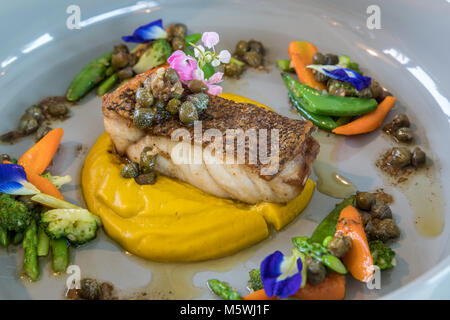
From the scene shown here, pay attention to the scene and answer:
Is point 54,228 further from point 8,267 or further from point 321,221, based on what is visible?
point 321,221

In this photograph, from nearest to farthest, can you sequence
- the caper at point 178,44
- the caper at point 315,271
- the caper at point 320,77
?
the caper at point 315,271
the caper at point 320,77
the caper at point 178,44

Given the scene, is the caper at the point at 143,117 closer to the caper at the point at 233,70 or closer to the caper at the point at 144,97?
the caper at the point at 144,97

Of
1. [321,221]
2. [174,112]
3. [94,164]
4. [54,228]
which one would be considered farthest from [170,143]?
[321,221]

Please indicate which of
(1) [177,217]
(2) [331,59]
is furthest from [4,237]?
(2) [331,59]

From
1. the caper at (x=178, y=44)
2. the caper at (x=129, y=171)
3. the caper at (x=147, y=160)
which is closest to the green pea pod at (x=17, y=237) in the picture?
the caper at (x=129, y=171)

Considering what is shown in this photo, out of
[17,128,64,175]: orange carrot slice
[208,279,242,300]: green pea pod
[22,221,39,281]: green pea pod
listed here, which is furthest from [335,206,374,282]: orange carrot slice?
[17,128,64,175]: orange carrot slice

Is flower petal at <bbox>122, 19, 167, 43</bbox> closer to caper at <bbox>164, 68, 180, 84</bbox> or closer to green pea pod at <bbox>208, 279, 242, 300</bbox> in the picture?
caper at <bbox>164, 68, 180, 84</bbox>
